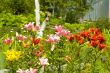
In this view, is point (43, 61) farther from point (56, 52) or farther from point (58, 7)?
point (58, 7)

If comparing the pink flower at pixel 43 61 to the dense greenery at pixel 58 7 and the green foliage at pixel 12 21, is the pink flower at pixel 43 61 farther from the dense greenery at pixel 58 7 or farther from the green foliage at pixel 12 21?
the dense greenery at pixel 58 7

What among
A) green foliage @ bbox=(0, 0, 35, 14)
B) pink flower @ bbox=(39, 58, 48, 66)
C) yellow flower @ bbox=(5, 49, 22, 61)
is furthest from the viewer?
green foliage @ bbox=(0, 0, 35, 14)

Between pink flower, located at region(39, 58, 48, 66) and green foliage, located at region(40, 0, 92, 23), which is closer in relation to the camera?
pink flower, located at region(39, 58, 48, 66)

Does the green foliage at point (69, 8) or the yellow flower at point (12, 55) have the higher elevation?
the yellow flower at point (12, 55)

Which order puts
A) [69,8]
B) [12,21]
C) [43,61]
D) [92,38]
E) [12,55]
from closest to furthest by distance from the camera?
[43,61]
[12,55]
[92,38]
[12,21]
[69,8]

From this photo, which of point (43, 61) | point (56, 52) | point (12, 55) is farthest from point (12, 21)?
point (43, 61)

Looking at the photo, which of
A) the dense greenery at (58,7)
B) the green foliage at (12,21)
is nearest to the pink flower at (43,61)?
the green foliage at (12,21)

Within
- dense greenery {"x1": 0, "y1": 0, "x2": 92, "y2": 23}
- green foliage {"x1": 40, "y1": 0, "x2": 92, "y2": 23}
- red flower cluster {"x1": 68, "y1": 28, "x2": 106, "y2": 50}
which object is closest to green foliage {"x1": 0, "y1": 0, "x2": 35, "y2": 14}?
dense greenery {"x1": 0, "y1": 0, "x2": 92, "y2": 23}

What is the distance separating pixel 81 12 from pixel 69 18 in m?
1.89

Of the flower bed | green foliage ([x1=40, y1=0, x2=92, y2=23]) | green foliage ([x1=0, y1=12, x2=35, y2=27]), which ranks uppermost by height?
the flower bed

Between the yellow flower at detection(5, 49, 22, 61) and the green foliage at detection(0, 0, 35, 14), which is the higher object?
the yellow flower at detection(5, 49, 22, 61)

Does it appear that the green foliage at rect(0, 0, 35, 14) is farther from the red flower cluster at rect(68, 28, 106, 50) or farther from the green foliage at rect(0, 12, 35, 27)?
the red flower cluster at rect(68, 28, 106, 50)

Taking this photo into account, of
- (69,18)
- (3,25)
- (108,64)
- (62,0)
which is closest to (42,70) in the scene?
(108,64)

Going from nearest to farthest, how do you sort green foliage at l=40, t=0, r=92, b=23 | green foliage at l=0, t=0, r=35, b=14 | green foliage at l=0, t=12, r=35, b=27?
green foliage at l=0, t=12, r=35, b=27, green foliage at l=0, t=0, r=35, b=14, green foliage at l=40, t=0, r=92, b=23
